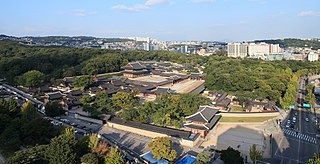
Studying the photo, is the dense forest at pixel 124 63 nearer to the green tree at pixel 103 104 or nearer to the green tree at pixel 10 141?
the green tree at pixel 103 104

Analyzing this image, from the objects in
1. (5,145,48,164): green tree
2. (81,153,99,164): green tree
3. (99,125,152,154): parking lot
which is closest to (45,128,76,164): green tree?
(5,145,48,164): green tree

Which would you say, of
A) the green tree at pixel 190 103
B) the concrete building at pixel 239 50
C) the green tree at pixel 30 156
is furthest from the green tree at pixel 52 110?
the concrete building at pixel 239 50

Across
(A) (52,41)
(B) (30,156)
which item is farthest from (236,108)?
(A) (52,41)

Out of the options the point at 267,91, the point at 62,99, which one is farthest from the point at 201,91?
the point at 62,99

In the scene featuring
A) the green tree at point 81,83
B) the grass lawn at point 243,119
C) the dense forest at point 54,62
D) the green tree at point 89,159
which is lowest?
the grass lawn at point 243,119

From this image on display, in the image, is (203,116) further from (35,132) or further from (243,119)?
(35,132)

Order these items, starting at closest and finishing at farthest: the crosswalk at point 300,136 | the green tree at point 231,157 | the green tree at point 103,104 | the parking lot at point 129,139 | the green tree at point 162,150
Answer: the green tree at point 231,157, the green tree at point 162,150, the parking lot at point 129,139, the crosswalk at point 300,136, the green tree at point 103,104
